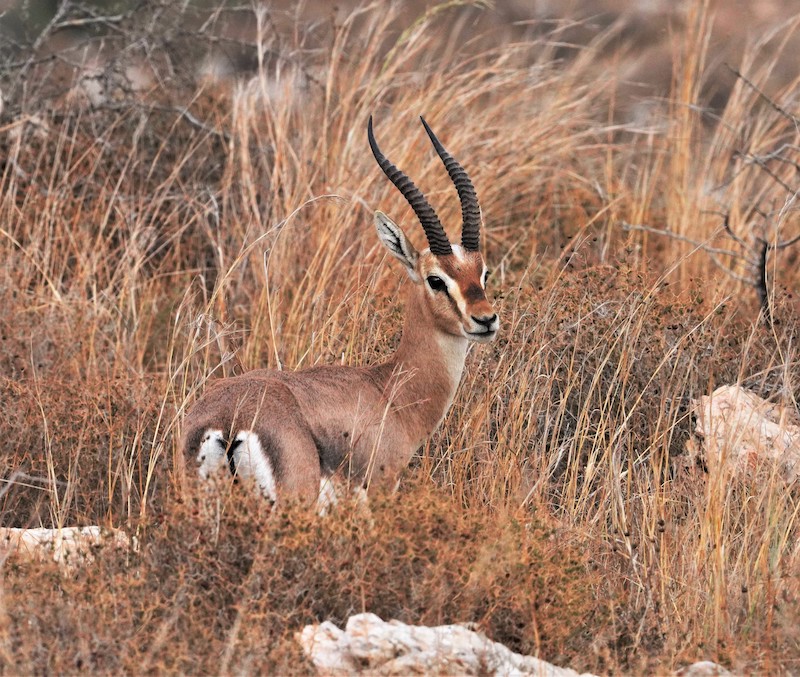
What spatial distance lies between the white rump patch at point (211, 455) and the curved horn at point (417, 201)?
1370 mm

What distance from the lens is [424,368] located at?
5715 mm

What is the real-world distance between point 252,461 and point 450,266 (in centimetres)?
145

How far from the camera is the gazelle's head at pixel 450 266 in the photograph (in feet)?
17.9

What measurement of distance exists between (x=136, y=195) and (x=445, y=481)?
413 centimetres

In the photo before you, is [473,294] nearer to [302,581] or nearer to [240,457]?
[240,457]

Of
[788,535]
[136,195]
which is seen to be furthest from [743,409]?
[136,195]

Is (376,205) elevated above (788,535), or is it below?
above

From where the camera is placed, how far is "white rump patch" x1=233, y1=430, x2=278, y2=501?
461 centimetres

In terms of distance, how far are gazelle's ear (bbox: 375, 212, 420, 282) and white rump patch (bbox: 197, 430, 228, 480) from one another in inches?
60.3

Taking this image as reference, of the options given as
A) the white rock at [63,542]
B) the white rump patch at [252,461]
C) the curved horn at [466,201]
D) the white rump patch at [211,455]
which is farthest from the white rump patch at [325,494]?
the curved horn at [466,201]

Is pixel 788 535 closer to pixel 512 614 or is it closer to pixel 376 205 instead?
pixel 512 614

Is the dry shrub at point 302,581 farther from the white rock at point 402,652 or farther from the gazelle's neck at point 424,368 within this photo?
the gazelle's neck at point 424,368

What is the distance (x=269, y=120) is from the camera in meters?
8.85

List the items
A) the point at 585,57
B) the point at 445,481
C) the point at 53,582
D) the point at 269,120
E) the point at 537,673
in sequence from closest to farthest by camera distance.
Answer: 1. the point at 537,673
2. the point at 53,582
3. the point at 445,481
4. the point at 269,120
5. the point at 585,57
